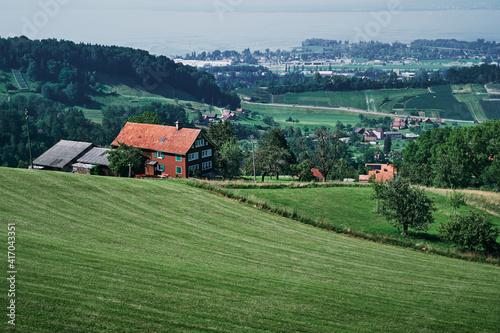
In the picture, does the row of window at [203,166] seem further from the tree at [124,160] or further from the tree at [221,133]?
Result: the tree at [221,133]

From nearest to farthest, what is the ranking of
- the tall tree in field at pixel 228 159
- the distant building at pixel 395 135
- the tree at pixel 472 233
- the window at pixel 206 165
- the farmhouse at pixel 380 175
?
the tree at pixel 472 233 → the window at pixel 206 165 → the tall tree in field at pixel 228 159 → the farmhouse at pixel 380 175 → the distant building at pixel 395 135

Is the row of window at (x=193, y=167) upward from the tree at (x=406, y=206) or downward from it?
upward

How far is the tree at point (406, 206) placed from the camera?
33.8 m

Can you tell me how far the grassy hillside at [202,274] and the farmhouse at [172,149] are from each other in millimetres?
30436

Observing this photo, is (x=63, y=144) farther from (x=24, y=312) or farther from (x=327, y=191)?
(x=24, y=312)

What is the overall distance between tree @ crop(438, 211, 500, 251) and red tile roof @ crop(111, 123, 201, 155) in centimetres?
3640

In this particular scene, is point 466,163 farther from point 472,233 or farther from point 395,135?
point 395,135

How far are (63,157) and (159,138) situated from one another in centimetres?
1430

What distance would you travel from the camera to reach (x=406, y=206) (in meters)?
34.2

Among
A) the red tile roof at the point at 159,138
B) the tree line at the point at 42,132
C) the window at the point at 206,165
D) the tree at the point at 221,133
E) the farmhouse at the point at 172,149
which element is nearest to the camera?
the farmhouse at the point at 172,149

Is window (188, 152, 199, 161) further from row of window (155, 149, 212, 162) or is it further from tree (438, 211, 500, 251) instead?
tree (438, 211, 500, 251)

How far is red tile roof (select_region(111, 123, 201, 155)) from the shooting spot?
61094 millimetres

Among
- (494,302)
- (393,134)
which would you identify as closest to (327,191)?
(494,302)

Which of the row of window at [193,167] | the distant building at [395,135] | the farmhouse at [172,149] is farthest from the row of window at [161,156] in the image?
the distant building at [395,135]
